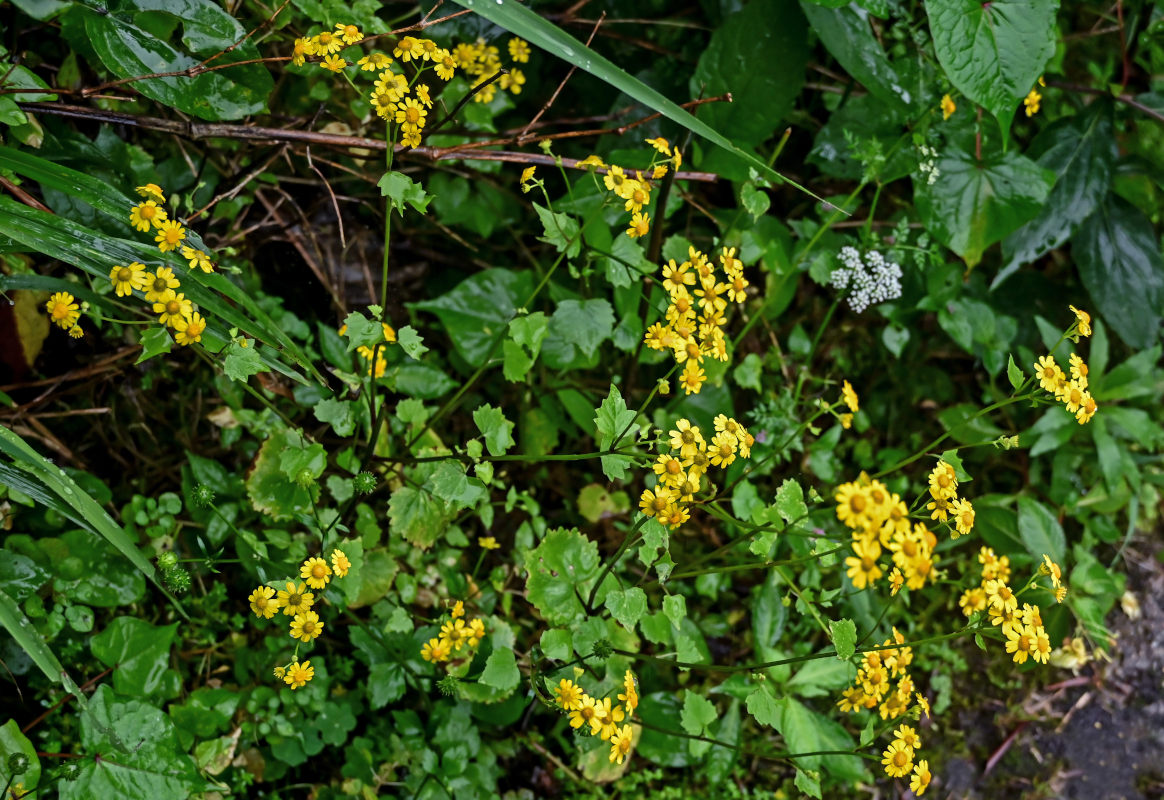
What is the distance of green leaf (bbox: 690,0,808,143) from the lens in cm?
167

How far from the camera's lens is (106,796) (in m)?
1.23

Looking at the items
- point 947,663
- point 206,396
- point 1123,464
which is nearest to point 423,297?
point 206,396

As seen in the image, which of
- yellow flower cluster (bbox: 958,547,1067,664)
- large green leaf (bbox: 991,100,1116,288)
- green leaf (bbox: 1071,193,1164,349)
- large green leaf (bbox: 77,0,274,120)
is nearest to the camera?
yellow flower cluster (bbox: 958,547,1067,664)

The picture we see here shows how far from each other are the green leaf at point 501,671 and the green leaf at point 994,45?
1216 millimetres

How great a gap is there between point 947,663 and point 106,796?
5.78 feet

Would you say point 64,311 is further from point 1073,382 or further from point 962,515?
point 1073,382

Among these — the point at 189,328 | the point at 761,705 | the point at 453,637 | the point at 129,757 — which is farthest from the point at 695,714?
the point at 189,328

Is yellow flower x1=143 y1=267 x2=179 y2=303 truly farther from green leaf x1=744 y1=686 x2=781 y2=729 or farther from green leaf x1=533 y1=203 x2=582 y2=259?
green leaf x1=744 y1=686 x2=781 y2=729

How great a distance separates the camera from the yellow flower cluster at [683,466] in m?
1.16

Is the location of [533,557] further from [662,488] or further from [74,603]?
[74,603]

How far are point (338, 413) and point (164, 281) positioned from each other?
15.2 inches

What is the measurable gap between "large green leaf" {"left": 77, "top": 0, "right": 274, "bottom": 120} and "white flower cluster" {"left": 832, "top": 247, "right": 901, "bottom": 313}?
3.81 ft

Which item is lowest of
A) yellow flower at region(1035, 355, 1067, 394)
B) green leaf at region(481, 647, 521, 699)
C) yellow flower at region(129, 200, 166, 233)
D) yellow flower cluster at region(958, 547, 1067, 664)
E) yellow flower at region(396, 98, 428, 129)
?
green leaf at region(481, 647, 521, 699)

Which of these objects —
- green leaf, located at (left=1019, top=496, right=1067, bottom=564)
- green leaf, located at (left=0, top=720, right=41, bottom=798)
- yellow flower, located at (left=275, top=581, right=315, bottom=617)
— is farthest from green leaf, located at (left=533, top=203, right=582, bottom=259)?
green leaf, located at (left=1019, top=496, right=1067, bottom=564)
